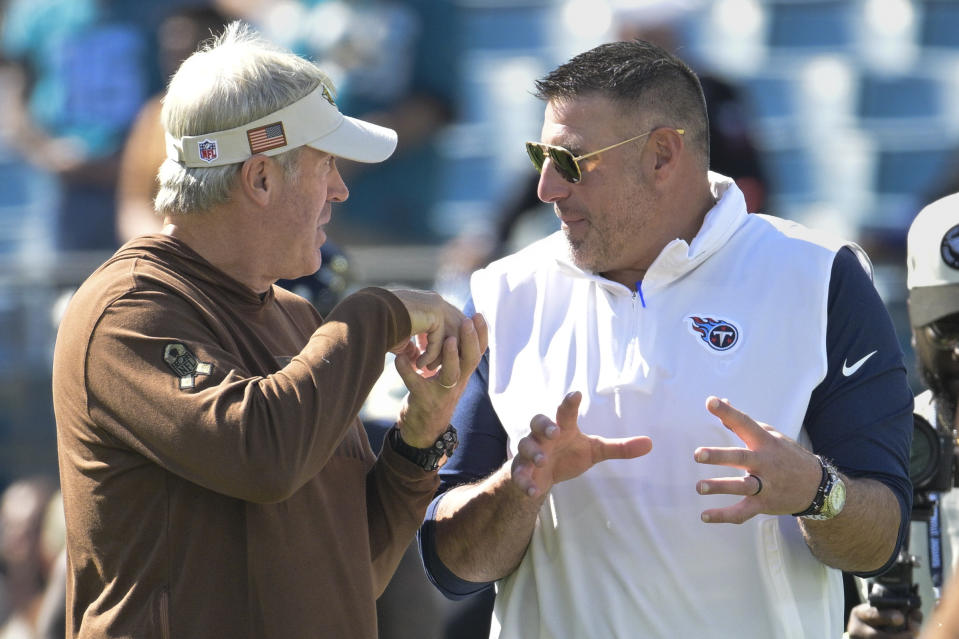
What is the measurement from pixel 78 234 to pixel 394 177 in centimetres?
146

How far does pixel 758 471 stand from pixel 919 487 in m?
0.84

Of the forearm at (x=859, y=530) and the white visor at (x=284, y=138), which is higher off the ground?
the white visor at (x=284, y=138)

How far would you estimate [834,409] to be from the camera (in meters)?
2.46

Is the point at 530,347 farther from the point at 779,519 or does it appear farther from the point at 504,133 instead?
the point at 504,133

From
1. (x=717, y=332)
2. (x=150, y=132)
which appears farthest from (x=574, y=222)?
(x=150, y=132)

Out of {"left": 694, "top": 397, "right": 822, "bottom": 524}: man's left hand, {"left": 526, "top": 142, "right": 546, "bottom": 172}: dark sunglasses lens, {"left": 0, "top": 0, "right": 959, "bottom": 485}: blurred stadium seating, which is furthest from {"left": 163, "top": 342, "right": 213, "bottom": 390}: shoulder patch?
{"left": 0, "top": 0, "right": 959, "bottom": 485}: blurred stadium seating

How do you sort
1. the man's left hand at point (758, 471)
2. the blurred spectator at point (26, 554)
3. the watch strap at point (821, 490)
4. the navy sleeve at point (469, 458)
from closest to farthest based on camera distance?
the man's left hand at point (758, 471) < the watch strap at point (821, 490) < the navy sleeve at point (469, 458) < the blurred spectator at point (26, 554)

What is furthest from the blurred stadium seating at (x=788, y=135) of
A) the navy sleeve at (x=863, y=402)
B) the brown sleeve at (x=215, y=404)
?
the brown sleeve at (x=215, y=404)

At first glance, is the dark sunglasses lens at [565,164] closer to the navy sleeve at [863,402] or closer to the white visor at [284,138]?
the white visor at [284,138]

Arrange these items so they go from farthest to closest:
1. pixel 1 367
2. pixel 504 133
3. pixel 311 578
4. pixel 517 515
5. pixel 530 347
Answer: pixel 504 133
pixel 1 367
pixel 530 347
pixel 517 515
pixel 311 578

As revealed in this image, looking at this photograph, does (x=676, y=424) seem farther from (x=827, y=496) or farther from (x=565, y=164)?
(x=565, y=164)

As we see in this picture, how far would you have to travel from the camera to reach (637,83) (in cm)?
269

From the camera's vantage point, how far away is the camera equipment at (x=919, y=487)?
2.90m

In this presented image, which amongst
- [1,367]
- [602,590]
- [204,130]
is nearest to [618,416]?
A: [602,590]
